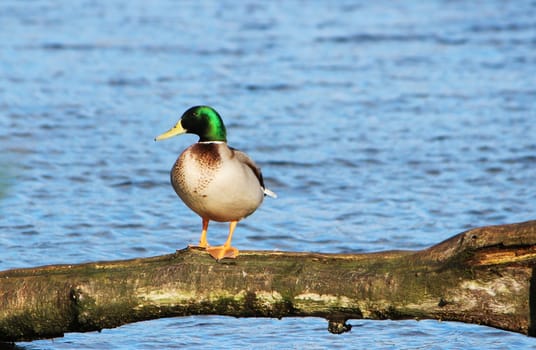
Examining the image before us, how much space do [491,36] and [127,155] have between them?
8.43 m

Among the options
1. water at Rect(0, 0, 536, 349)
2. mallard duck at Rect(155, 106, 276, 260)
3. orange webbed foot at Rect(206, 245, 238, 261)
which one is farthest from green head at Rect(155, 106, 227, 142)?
water at Rect(0, 0, 536, 349)

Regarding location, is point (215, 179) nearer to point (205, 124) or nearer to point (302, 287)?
point (205, 124)

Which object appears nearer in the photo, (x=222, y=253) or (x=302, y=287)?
(x=302, y=287)

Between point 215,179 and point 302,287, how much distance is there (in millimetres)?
751

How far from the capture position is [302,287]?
15.8ft

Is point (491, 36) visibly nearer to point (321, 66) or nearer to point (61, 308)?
point (321, 66)

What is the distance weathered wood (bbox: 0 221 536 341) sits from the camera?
4602 millimetres

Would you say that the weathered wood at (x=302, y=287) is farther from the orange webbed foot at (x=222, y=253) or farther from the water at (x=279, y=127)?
the water at (x=279, y=127)

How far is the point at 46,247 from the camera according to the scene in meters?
7.98

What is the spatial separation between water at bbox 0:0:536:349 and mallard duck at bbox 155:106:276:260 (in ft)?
3.38

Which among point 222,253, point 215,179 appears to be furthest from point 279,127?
point 222,253

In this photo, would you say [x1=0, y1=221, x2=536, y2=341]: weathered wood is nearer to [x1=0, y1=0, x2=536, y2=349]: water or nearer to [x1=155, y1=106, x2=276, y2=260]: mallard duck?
[x1=155, y1=106, x2=276, y2=260]: mallard duck

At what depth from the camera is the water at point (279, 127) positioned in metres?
7.90

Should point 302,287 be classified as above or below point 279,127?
below
